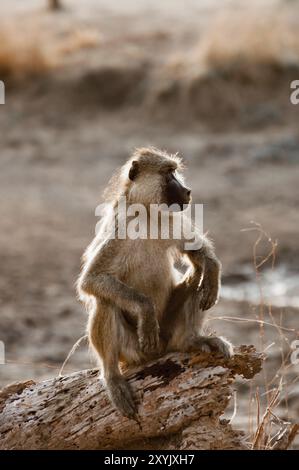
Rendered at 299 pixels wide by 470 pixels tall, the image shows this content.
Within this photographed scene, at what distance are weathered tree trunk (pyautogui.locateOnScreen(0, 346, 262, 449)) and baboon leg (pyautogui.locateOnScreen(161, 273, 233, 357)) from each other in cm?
9

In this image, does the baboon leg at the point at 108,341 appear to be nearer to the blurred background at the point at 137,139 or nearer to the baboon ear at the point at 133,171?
the baboon ear at the point at 133,171

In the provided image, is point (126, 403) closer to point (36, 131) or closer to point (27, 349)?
point (27, 349)

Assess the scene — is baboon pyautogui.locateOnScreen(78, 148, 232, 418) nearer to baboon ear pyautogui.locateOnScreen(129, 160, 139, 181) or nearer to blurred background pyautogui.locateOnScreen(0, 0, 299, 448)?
baboon ear pyautogui.locateOnScreen(129, 160, 139, 181)

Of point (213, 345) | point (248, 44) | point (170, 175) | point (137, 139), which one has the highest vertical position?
point (248, 44)

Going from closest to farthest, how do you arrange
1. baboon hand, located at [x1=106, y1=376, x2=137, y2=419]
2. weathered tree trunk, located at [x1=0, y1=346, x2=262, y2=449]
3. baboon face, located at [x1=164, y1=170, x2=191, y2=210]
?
1. weathered tree trunk, located at [x1=0, y1=346, x2=262, y2=449]
2. baboon hand, located at [x1=106, y1=376, x2=137, y2=419]
3. baboon face, located at [x1=164, y1=170, x2=191, y2=210]

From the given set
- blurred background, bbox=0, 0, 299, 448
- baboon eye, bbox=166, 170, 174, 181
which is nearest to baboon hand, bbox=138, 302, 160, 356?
baboon eye, bbox=166, 170, 174, 181

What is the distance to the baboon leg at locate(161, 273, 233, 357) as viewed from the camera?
615 cm

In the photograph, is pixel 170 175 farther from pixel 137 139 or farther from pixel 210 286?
pixel 137 139

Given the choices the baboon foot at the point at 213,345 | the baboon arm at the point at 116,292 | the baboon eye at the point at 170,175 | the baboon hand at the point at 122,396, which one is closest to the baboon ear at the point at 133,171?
the baboon eye at the point at 170,175

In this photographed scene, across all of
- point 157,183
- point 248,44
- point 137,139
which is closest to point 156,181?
point 157,183

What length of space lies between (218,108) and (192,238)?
14.6 meters

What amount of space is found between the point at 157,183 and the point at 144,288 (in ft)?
2.19

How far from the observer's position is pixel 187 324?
6309mm

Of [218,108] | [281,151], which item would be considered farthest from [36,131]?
[281,151]
